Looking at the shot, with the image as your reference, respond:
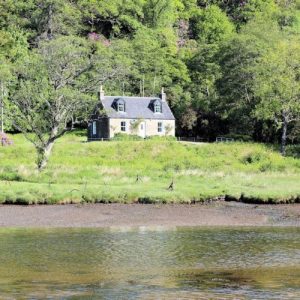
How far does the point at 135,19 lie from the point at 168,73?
23.6m

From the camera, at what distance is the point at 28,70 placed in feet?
168

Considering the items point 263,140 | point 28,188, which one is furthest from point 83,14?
point 28,188

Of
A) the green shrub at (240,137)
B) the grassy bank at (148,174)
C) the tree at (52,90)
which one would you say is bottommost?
the grassy bank at (148,174)

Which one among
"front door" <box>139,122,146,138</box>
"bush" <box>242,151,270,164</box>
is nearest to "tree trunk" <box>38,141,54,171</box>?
"bush" <box>242,151,270,164</box>

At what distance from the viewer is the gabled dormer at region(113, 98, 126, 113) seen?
80.1m

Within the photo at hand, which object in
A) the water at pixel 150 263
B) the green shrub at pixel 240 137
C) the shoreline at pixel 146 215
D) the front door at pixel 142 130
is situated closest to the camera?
the water at pixel 150 263

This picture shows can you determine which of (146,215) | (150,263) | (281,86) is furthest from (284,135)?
(150,263)

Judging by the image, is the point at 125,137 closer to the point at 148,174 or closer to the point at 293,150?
the point at 293,150

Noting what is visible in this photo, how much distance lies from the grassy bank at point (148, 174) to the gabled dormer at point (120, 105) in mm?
13453

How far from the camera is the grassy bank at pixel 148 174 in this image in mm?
36062

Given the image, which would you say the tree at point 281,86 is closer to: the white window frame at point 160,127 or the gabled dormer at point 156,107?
the gabled dormer at point 156,107

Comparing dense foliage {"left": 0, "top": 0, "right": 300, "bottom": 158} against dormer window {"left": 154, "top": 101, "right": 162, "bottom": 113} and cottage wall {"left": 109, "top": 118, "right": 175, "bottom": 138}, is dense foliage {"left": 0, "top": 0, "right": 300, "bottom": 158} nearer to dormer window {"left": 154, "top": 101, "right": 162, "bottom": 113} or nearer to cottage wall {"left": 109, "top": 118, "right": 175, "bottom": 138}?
cottage wall {"left": 109, "top": 118, "right": 175, "bottom": 138}

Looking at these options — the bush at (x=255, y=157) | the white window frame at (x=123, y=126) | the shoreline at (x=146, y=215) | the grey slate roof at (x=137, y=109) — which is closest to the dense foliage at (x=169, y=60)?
the grey slate roof at (x=137, y=109)

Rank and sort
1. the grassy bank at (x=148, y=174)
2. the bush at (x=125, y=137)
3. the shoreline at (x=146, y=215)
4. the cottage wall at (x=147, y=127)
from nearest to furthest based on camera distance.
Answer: the shoreline at (x=146, y=215) < the grassy bank at (x=148, y=174) < the bush at (x=125, y=137) < the cottage wall at (x=147, y=127)
